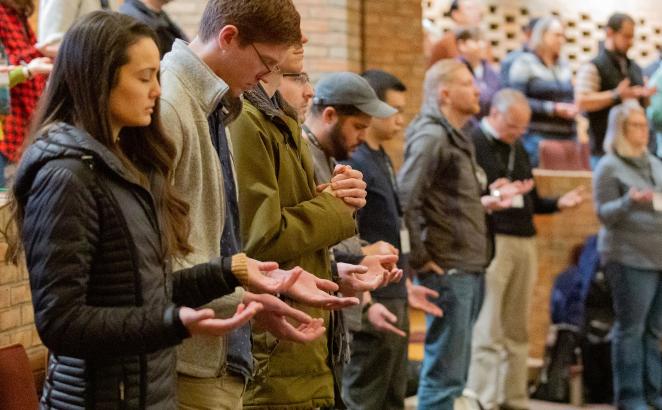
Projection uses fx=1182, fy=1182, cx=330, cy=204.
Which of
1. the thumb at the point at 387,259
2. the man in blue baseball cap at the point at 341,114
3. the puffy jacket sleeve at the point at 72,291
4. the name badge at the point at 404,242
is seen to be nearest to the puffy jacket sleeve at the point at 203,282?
the puffy jacket sleeve at the point at 72,291

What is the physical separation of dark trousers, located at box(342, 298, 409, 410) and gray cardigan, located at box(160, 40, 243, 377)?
222 centimetres

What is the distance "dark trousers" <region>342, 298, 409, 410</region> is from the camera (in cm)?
482

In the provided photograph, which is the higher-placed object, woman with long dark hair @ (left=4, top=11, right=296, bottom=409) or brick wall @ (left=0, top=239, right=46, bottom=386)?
woman with long dark hair @ (left=4, top=11, right=296, bottom=409)

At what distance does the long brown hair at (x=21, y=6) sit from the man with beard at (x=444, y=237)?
191 cm

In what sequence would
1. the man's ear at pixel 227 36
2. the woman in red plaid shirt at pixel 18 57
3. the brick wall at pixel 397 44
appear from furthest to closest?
1. the brick wall at pixel 397 44
2. the woman in red plaid shirt at pixel 18 57
3. the man's ear at pixel 227 36

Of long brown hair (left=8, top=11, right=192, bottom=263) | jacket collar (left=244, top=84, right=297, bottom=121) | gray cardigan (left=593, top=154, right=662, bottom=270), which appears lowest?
gray cardigan (left=593, top=154, right=662, bottom=270)

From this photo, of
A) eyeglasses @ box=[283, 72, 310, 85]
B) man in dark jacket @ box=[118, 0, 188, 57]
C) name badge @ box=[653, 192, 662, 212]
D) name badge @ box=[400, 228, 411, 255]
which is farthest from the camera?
name badge @ box=[653, 192, 662, 212]

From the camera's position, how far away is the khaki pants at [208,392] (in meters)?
2.59

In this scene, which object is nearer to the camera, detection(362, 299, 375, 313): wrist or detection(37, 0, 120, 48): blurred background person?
detection(37, 0, 120, 48): blurred background person

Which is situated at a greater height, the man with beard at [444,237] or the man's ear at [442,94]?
the man's ear at [442,94]

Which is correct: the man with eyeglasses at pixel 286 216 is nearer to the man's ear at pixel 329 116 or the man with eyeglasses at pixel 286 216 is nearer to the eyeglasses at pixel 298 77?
the eyeglasses at pixel 298 77

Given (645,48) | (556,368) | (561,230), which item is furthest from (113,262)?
(645,48)

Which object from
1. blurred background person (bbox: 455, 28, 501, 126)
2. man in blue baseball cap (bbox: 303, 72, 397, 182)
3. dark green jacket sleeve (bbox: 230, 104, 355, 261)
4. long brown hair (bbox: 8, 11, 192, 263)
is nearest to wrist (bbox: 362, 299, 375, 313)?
man in blue baseball cap (bbox: 303, 72, 397, 182)

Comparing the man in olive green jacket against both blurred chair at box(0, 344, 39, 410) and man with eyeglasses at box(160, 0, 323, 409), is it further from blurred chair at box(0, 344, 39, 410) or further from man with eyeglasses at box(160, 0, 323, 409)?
blurred chair at box(0, 344, 39, 410)
